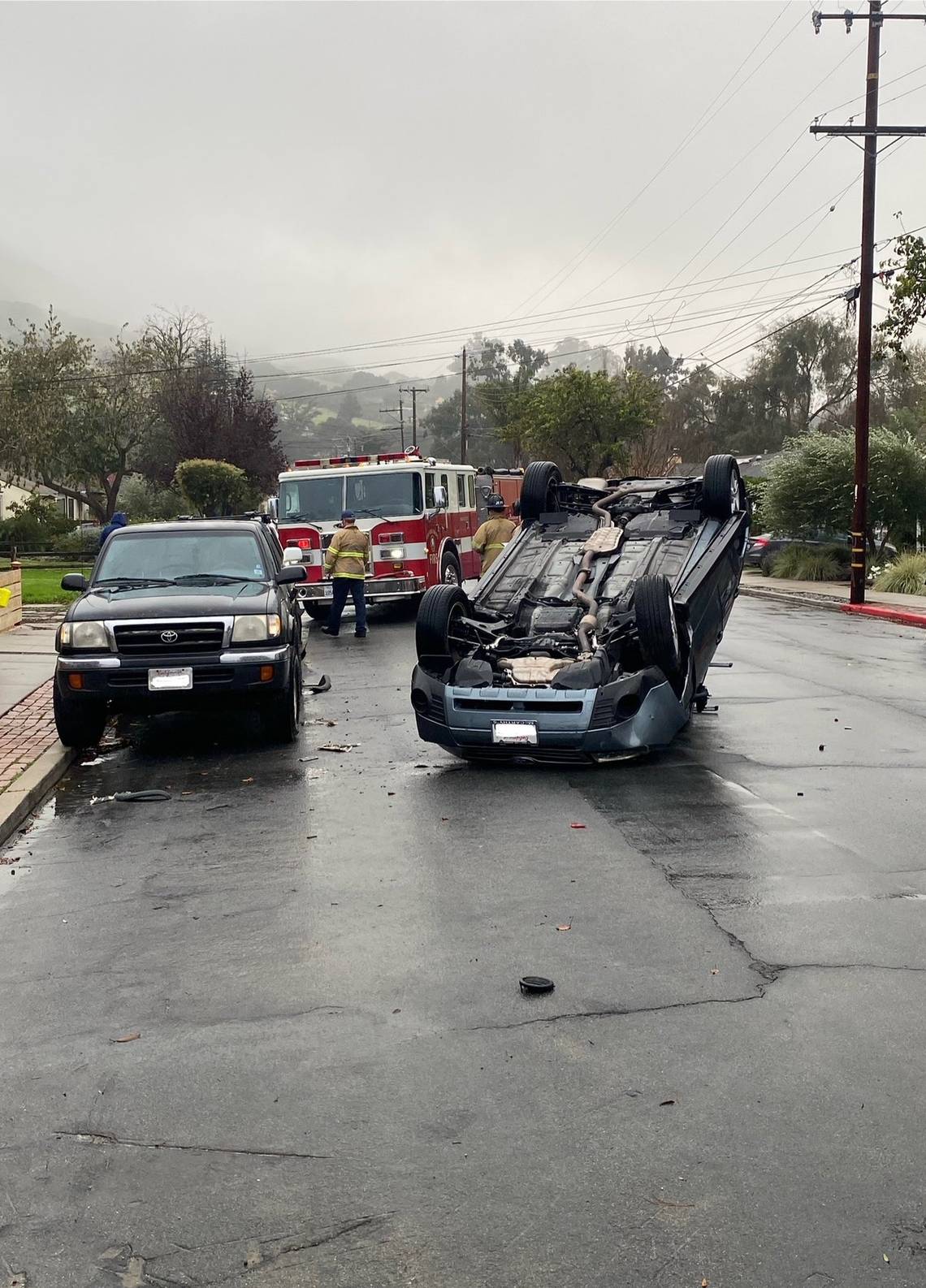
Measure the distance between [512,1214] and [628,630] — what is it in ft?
21.1

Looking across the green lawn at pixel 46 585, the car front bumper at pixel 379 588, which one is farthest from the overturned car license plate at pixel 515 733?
the green lawn at pixel 46 585

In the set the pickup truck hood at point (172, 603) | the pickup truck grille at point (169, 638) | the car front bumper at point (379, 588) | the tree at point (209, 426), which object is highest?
the tree at point (209, 426)

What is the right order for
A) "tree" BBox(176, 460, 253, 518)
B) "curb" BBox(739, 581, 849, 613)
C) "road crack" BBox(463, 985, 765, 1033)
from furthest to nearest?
1. "tree" BBox(176, 460, 253, 518)
2. "curb" BBox(739, 581, 849, 613)
3. "road crack" BBox(463, 985, 765, 1033)

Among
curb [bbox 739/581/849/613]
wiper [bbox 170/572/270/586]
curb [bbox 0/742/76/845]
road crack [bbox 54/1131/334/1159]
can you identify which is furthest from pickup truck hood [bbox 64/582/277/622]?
curb [bbox 739/581/849/613]

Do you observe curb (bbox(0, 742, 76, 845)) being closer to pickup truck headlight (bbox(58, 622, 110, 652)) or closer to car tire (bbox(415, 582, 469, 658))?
pickup truck headlight (bbox(58, 622, 110, 652))

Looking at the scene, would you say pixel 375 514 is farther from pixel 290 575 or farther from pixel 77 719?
pixel 77 719

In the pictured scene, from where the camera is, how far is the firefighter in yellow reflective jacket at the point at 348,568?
18703 millimetres

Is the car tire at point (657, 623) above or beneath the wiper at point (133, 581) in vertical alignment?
beneath

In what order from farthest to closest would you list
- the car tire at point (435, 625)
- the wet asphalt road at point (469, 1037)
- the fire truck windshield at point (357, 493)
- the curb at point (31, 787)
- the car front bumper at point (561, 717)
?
the fire truck windshield at point (357, 493), the car tire at point (435, 625), the car front bumper at point (561, 717), the curb at point (31, 787), the wet asphalt road at point (469, 1037)

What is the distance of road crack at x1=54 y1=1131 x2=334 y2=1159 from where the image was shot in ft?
12.4

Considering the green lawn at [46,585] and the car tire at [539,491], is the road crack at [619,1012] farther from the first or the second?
the green lawn at [46,585]

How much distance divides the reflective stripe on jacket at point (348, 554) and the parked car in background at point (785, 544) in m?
15.7

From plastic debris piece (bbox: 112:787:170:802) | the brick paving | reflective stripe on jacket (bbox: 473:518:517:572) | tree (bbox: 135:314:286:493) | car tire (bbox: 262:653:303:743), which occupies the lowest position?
plastic debris piece (bbox: 112:787:170:802)

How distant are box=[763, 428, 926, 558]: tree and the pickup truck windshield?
22.6m
